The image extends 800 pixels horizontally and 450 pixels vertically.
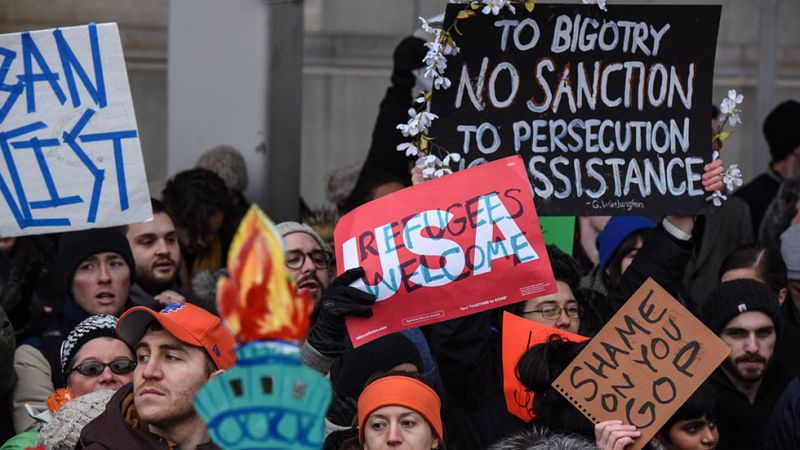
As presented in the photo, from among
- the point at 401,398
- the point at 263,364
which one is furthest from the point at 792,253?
the point at 263,364

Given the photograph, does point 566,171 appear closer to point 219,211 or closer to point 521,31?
point 521,31

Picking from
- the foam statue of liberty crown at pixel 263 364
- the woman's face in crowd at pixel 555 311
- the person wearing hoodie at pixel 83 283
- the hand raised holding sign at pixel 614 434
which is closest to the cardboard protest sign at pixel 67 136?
the person wearing hoodie at pixel 83 283

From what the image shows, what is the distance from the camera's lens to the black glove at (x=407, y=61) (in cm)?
749

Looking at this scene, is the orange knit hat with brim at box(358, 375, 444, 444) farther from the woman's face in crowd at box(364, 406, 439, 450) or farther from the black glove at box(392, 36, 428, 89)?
the black glove at box(392, 36, 428, 89)

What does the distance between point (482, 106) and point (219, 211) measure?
2.45 meters

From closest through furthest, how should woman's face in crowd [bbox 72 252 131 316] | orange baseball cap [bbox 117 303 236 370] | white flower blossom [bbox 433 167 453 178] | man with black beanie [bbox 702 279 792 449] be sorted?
orange baseball cap [bbox 117 303 236 370] < white flower blossom [bbox 433 167 453 178] < man with black beanie [bbox 702 279 792 449] < woman's face in crowd [bbox 72 252 131 316]

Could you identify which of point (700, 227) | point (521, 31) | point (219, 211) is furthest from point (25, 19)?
point (521, 31)

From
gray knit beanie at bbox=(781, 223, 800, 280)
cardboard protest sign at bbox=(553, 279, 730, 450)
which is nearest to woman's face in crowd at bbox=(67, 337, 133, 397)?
cardboard protest sign at bbox=(553, 279, 730, 450)

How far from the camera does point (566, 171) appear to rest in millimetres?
5234

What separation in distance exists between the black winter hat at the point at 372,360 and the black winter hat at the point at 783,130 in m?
4.20

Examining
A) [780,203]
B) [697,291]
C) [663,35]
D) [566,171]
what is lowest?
[697,291]

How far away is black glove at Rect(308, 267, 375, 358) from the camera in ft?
15.2

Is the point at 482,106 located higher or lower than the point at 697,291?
higher

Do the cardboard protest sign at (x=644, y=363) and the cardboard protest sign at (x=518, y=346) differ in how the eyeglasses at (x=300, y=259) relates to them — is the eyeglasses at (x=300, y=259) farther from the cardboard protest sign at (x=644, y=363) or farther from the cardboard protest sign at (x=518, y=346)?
→ the cardboard protest sign at (x=644, y=363)
